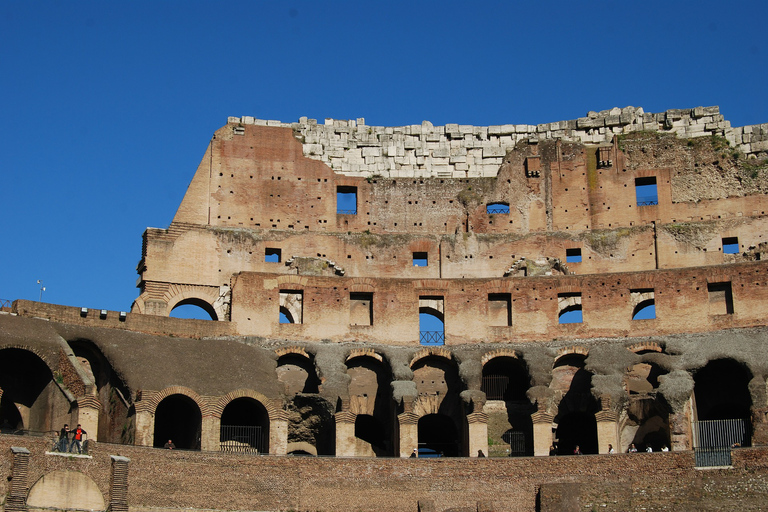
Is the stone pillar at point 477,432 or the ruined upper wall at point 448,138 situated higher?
the ruined upper wall at point 448,138

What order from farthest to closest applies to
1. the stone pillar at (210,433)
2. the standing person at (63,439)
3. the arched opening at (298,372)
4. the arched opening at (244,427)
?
the arched opening at (298,372) → the arched opening at (244,427) → the stone pillar at (210,433) → the standing person at (63,439)

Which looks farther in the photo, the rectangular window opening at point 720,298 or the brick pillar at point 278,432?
the rectangular window opening at point 720,298

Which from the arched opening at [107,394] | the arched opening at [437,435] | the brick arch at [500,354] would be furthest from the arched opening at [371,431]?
the arched opening at [107,394]

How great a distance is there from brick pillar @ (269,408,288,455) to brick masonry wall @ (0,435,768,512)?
108 inches

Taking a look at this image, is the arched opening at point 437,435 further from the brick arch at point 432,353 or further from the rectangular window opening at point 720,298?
the rectangular window opening at point 720,298

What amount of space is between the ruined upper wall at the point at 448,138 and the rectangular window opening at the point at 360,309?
368 inches

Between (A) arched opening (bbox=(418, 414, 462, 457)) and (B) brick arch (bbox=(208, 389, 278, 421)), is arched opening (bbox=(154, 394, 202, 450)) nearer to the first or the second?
(B) brick arch (bbox=(208, 389, 278, 421))

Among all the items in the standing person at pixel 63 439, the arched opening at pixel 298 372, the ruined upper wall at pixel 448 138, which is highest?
the ruined upper wall at pixel 448 138

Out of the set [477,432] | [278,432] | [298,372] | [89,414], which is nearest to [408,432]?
[477,432]

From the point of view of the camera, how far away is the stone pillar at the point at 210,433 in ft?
141

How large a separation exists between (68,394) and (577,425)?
19.0 meters

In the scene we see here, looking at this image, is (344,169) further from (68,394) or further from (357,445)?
(68,394)

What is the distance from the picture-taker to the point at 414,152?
59812 mm

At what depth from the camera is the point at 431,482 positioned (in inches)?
1603
